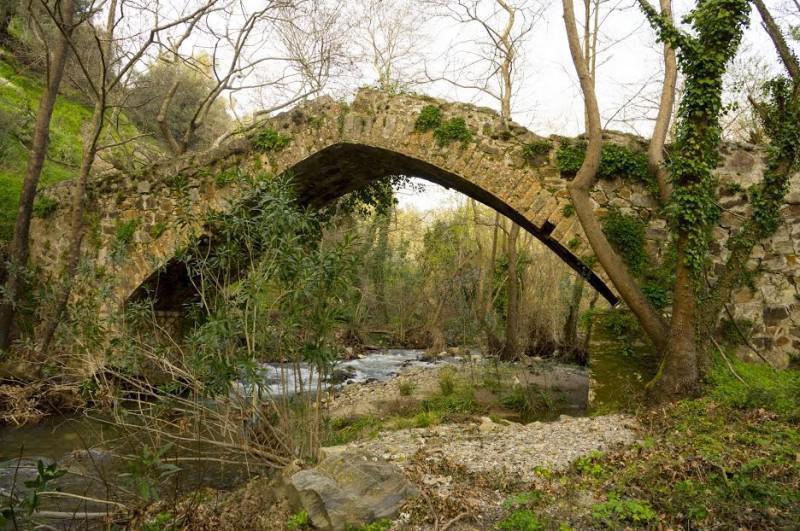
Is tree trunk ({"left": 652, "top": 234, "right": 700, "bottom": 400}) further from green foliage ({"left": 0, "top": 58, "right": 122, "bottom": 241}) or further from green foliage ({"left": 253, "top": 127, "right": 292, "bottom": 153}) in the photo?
green foliage ({"left": 0, "top": 58, "right": 122, "bottom": 241})

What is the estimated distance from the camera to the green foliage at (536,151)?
7.31 metres

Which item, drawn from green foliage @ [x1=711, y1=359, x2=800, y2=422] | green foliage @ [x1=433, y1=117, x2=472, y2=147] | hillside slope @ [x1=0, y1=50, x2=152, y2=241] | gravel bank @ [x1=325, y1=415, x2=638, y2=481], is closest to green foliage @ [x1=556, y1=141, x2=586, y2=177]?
green foliage @ [x1=433, y1=117, x2=472, y2=147]

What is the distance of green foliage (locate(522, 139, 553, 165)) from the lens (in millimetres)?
7311

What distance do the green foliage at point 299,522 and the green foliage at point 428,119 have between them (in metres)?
5.70

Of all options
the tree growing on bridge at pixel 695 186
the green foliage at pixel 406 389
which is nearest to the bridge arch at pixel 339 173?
the tree growing on bridge at pixel 695 186

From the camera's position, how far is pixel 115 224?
30.9ft

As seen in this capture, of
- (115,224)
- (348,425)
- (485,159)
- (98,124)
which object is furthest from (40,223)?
(485,159)

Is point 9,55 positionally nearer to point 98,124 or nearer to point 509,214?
point 98,124

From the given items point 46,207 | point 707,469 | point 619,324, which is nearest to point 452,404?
point 619,324

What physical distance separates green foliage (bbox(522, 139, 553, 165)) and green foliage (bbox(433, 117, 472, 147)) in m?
0.79

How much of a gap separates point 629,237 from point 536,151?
1.58 meters

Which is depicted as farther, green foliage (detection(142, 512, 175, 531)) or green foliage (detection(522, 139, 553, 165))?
green foliage (detection(522, 139, 553, 165))

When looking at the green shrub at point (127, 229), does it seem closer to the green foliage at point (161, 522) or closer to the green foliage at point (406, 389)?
the green foliage at point (406, 389)

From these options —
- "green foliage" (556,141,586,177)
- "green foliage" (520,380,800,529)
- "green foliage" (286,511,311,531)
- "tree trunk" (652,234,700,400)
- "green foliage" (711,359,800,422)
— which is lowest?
"green foliage" (286,511,311,531)
